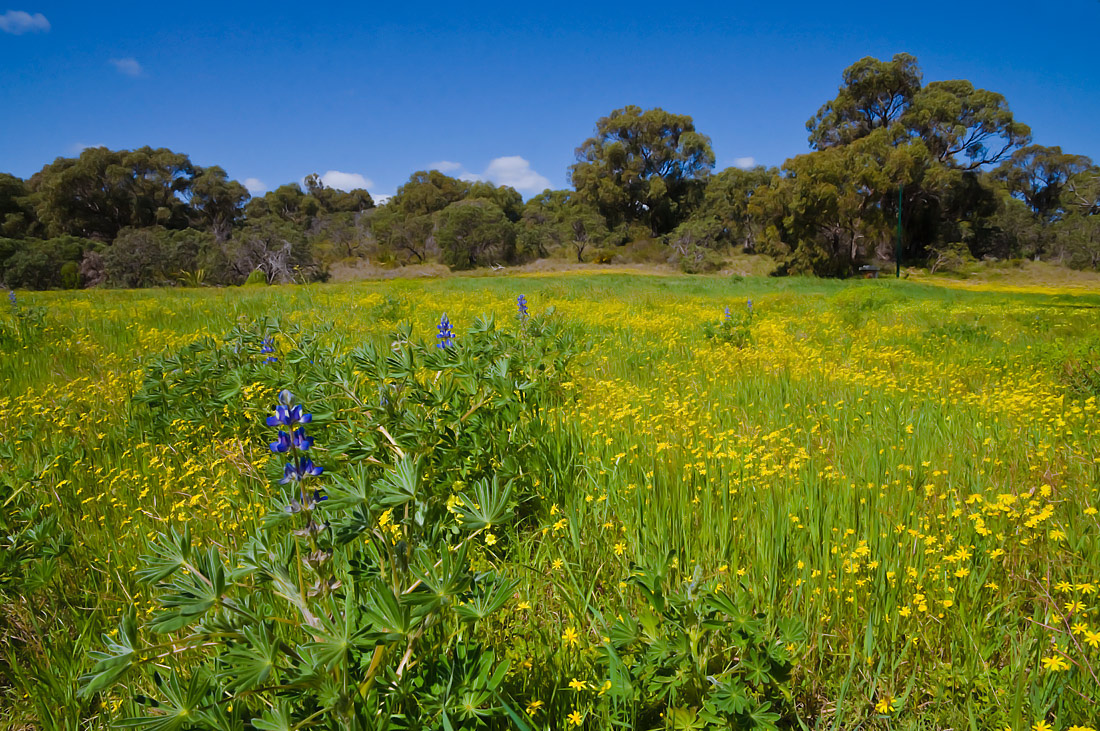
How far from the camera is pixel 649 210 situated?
2251 inches

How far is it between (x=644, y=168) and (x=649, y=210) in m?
4.29

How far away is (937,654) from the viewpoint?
1598 millimetres

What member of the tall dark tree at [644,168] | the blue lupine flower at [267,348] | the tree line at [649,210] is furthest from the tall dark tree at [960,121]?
the blue lupine flower at [267,348]

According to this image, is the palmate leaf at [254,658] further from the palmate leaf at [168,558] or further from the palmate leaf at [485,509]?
the palmate leaf at [485,509]

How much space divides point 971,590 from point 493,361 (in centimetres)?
205

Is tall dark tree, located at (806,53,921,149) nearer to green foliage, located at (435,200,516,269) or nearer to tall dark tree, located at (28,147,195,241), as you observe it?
green foliage, located at (435,200,516,269)

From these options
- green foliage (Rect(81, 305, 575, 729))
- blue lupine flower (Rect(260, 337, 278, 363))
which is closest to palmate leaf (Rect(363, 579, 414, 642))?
green foliage (Rect(81, 305, 575, 729))

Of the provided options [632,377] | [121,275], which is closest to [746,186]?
[121,275]

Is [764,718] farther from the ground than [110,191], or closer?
closer

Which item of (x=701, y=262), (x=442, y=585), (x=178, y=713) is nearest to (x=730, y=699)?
(x=442, y=585)

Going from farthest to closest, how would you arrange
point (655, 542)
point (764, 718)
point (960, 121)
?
point (960, 121)
point (655, 542)
point (764, 718)

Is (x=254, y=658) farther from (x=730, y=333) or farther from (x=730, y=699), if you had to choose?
(x=730, y=333)

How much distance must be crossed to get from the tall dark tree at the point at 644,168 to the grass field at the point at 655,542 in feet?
180

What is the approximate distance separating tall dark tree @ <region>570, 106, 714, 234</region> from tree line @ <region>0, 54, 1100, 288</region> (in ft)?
0.52
